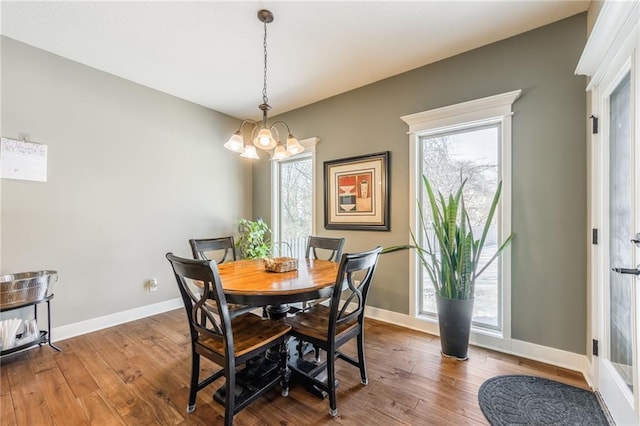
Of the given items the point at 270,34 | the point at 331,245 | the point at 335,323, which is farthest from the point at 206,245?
the point at 270,34

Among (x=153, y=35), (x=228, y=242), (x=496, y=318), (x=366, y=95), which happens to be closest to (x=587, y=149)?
(x=496, y=318)

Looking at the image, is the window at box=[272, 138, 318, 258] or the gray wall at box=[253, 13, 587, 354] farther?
the window at box=[272, 138, 318, 258]

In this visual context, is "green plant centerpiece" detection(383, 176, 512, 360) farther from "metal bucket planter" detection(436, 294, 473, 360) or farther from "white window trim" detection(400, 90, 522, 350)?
"white window trim" detection(400, 90, 522, 350)

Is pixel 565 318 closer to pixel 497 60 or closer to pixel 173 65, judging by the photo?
pixel 497 60

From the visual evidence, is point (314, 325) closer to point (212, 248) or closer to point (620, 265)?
point (212, 248)

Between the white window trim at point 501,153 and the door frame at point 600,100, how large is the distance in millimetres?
495

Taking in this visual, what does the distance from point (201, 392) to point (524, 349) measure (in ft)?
8.37

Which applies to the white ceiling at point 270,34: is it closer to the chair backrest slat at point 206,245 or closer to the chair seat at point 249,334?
the chair backrest slat at point 206,245

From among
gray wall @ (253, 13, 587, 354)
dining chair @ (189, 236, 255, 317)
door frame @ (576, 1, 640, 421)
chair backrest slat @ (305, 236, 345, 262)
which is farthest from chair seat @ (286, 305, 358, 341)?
gray wall @ (253, 13, 587, 354)

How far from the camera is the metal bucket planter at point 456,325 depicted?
2.19 metres

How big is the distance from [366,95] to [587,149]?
209cm

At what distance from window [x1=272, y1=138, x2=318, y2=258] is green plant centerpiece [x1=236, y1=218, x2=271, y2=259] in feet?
0.82

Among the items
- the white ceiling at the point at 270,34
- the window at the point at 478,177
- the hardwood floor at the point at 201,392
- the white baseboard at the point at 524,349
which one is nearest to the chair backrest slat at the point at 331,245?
the hardwood floor at the point at 201,392

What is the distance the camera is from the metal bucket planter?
219 cm
